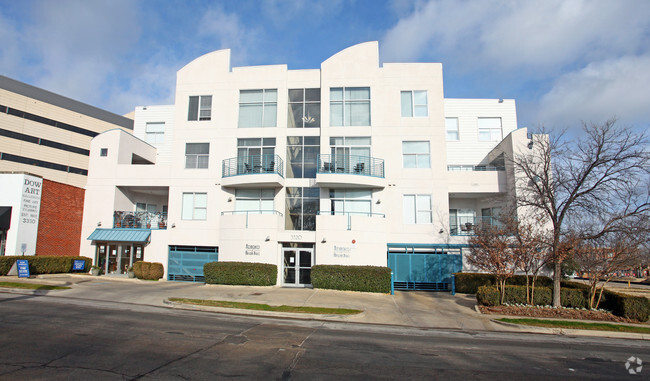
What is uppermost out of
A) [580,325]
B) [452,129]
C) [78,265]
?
[452,129]

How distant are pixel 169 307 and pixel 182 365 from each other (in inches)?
311

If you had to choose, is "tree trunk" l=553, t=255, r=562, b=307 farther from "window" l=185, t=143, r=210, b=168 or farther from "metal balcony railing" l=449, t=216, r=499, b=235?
"window" l=185, t=143, r=210, b=168

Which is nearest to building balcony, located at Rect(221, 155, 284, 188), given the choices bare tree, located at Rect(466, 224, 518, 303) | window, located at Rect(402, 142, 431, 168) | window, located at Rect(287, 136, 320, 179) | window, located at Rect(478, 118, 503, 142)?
window, located at Rect(287, 136, 320, 179)

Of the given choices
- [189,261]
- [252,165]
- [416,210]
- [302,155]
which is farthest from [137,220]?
[416,210]

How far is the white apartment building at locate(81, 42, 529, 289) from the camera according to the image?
864 inches

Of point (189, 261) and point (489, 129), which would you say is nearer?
point (189, 261)

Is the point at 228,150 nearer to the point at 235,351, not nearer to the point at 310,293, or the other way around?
the point at 310,293

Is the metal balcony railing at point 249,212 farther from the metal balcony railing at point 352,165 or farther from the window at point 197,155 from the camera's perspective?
the window at point 197,155

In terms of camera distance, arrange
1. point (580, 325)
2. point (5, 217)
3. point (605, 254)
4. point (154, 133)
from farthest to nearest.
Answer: point (154, 133), point (5, 217), point (605, 254), point (580, 325)

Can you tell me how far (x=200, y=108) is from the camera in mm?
25047

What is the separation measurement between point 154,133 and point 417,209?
69.8 feet

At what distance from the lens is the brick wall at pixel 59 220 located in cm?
2334

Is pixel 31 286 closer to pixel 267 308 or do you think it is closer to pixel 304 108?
pixel 267 308

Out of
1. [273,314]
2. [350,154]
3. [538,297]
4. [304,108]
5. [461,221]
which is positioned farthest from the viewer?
[304,108]
